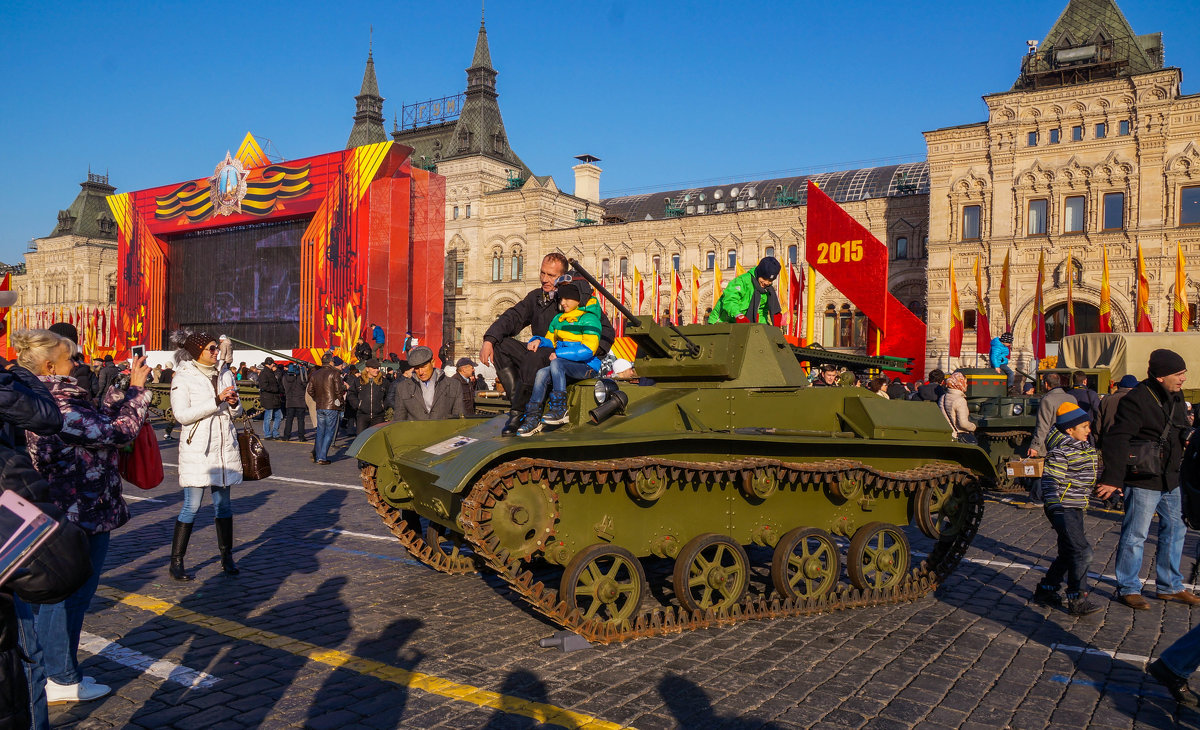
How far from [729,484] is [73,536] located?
189 inches

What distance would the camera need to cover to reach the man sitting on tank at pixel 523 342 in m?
7.18

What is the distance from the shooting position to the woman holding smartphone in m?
4.68

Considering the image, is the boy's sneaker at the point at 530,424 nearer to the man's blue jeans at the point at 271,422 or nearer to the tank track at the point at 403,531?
the tank track at the point at 403,531

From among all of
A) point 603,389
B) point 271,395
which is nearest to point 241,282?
point 271,395

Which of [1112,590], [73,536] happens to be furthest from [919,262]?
[73,536]

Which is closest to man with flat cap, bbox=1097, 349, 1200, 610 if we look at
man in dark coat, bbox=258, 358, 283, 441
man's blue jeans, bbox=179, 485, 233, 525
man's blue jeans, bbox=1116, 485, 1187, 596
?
man's blue jeans, bbox=1116, 485, 1187, 596

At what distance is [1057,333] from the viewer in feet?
118

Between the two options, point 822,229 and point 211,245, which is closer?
point 822,229

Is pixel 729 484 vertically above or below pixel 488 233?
below

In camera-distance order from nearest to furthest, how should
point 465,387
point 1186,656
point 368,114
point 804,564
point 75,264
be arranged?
point 1186,656
point 804,564
point 465,387
point 368,114
point 75,264

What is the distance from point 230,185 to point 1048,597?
153ft

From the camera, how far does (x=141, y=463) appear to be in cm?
566

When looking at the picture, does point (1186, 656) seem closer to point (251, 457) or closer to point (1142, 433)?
point (1142, 433)

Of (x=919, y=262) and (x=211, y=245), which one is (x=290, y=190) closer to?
(x=211, y=245)
